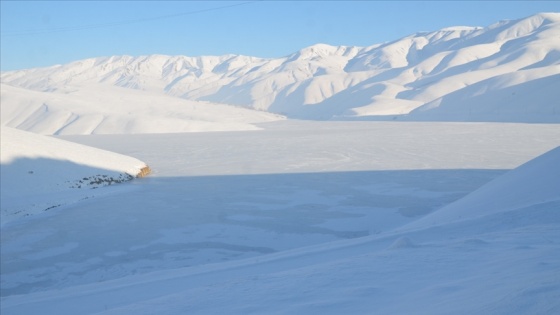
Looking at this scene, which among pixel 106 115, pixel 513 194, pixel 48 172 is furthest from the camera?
pixel 106 115

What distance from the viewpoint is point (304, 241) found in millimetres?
10398

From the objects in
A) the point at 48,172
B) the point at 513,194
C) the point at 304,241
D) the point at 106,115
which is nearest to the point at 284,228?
the point at 304,241

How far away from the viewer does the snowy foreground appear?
179 inches

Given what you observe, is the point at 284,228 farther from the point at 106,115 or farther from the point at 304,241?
the point at 106,115

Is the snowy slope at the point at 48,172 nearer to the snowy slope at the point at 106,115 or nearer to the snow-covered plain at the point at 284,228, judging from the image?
the snow-covered plain at the point at 284,228

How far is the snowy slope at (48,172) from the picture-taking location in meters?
15.5

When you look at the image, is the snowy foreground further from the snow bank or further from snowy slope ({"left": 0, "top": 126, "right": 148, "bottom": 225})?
snowy slope ({"left": 0, "top": 126, "right": 148, "bottom": 225})

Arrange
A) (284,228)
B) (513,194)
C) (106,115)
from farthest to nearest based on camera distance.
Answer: (106,115) < (284,228) < (513,194)

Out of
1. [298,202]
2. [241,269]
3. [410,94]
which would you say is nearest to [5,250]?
[241,269]

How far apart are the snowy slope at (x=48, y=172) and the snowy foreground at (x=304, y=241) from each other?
2.09 feet

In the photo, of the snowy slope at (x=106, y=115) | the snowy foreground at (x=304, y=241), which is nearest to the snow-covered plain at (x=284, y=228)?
the snowy foreground at (x=304, y=241)

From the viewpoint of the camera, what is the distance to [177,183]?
18531mm

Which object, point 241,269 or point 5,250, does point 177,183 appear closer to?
point 5,250

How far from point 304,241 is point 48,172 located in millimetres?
11400
